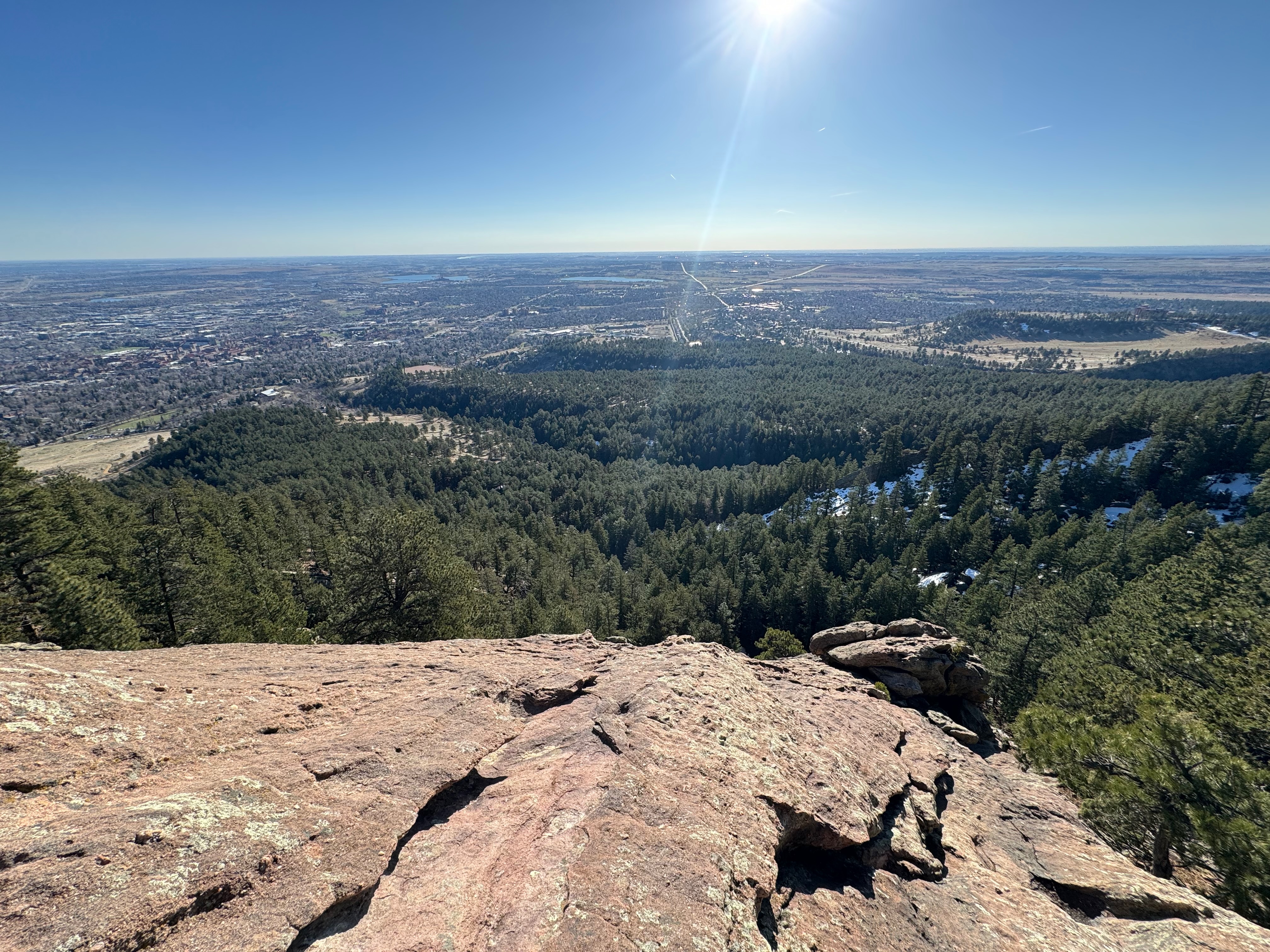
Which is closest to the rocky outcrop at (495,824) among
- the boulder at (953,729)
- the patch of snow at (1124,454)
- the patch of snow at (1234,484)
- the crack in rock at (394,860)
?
the crack in rock at (394,860)

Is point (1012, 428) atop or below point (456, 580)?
below

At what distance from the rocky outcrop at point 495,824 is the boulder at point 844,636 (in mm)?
12544

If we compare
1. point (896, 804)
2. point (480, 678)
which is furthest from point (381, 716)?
point (896, 804)

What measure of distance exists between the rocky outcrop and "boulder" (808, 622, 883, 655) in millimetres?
12544

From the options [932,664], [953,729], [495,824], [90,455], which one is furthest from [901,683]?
[90,455]

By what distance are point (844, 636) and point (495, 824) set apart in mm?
26352

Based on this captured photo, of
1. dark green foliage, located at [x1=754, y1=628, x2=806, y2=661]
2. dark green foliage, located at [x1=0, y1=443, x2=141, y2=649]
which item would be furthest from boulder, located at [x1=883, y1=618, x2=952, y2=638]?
dark green foliage, located at [x1=0, y1=443, x2=141, y2=649]

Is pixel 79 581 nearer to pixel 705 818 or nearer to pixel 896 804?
pixel 705 818

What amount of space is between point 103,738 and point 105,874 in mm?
4403

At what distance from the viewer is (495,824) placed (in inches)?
433

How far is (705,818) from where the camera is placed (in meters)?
11.4

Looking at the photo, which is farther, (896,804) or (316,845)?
(896,804)

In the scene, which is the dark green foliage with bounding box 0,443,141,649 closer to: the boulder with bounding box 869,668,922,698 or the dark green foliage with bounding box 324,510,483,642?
the dark green foliage with bounding box 324,510,483,642

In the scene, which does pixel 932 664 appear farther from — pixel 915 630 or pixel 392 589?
pixel 392 589
